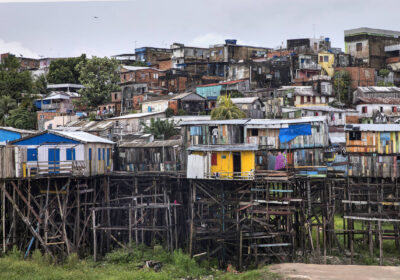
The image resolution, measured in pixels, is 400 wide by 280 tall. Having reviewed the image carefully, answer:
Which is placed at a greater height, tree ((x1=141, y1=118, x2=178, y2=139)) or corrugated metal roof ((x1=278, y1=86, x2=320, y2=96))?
corrugated metal roof ((x1=278, y1=86, x2=320, y2=96))

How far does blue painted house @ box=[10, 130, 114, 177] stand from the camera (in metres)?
31.9

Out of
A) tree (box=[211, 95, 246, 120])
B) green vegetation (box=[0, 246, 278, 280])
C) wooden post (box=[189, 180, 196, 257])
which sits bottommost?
green vegetation (box=[0, 246, 278, 280])

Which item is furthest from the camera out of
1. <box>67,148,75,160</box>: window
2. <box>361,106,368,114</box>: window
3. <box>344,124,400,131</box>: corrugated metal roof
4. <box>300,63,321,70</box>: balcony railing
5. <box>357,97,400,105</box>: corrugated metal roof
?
<box>300,63,321,70</box>: balcony railing

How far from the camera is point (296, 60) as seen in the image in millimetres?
70875

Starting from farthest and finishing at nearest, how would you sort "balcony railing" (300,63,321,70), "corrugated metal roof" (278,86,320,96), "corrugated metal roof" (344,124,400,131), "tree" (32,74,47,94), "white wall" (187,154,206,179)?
"tree" (32,74,47,94) < "balcony railing" (300,63,321,70) < "corrugated metal roof" (278,86,320,96) < "corrugated metal roof" (344,124,400,131) < "white wall" (187,154,206,179)

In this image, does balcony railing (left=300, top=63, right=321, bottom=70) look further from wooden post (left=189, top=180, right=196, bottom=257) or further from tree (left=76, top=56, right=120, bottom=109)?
wooden post (left=189, top=180, right=196, bottom=257)

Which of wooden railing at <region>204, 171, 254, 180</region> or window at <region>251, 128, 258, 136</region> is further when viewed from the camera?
window at <region>251, 128, 258, 136</region>

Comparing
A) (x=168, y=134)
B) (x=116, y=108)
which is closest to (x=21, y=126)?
(x=116, y=108)

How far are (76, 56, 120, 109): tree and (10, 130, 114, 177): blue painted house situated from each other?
1414 inches

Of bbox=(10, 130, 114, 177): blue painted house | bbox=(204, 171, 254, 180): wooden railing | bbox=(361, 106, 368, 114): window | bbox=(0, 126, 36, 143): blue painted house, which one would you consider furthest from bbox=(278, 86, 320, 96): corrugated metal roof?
bbox=(10, 130, 114, 177): blue painted house

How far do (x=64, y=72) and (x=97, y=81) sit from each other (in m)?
14.9

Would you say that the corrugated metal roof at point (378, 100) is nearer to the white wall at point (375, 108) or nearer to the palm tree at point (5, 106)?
the white wall at point (375, 108)

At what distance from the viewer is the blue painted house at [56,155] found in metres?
31.9

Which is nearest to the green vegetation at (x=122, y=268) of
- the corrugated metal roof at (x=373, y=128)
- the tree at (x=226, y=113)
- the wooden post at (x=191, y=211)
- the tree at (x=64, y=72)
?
the wooden post at (x=191, y=211)
